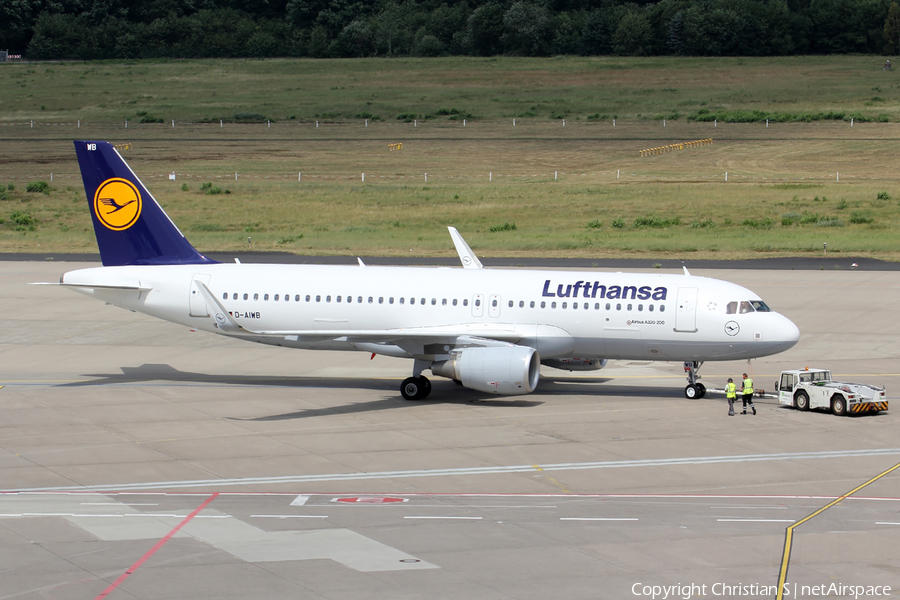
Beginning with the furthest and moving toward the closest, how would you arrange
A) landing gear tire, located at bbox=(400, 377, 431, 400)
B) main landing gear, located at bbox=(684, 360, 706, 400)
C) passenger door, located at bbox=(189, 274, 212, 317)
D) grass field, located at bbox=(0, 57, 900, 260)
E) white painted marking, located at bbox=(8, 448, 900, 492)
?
grass field, located at bbox=(0, 57, 900, 260) < passenger door, located at bbox=(189, 274, 212, 317) < landing gear tire, located at bbox=(400, 377, 431, 400) < main landing gear, located at bbox=(684, 360, 706, 400) < white painted marking, located at bbox=(8, 448, 900, 492)

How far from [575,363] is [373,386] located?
773 centimetres

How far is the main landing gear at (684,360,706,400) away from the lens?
117ft

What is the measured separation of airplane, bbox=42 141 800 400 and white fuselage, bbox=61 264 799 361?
43 millimetres

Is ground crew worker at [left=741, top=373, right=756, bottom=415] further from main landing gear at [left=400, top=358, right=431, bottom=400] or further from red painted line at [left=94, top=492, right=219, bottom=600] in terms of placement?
red painted line at [left=94, top=492, right=219, bottom=600]

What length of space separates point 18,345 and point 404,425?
72.7 feet

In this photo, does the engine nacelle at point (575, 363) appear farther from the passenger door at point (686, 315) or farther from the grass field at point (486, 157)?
the grass field at point (486, 157)

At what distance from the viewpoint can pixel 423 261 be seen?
6794 cm

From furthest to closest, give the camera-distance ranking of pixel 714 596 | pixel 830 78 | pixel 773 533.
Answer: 1. pixel 830 78
2. pixel 773 533
3. pixel 714 596

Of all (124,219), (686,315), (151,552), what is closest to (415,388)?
(686,315)

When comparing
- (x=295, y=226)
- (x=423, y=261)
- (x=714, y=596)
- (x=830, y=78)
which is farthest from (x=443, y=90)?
(x=714, y=596)

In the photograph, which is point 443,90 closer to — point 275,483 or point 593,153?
point 593,153

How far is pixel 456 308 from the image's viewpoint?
3656cm

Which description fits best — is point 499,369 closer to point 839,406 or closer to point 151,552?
point 839,406

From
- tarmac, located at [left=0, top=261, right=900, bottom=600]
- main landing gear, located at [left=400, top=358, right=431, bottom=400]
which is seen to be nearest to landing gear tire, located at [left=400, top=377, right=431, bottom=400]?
main landing gear, located at [left=400, top=358, right=431, bottom=400]
